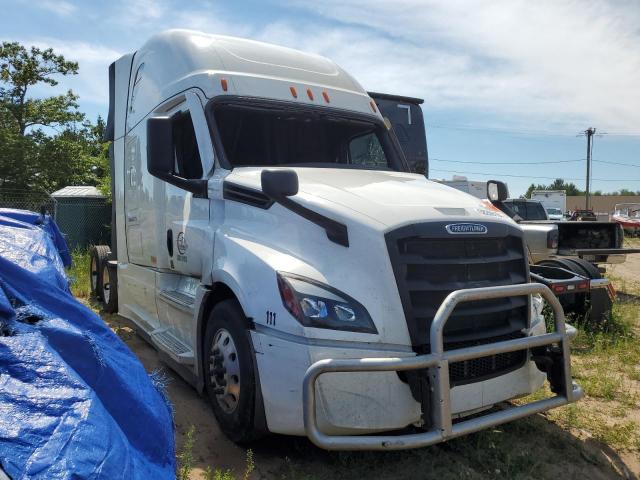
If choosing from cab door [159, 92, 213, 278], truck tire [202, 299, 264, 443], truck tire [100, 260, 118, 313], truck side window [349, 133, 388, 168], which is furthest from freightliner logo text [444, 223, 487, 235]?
truck tire [100, 260, 118, 313]

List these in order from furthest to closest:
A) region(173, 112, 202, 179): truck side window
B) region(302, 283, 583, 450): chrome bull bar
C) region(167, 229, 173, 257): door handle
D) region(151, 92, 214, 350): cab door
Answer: region(167, 229, 173, 257): door handle, region(173, 112, 202, 179): truck side window, region(151, 92, 214, 350): cab door, region(302, 283, 583, 450): chrome bull bar

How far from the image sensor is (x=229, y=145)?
14.5ft

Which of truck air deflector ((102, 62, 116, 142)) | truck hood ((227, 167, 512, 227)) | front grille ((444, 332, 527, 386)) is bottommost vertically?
front grille ((444, 332, 527, 386))

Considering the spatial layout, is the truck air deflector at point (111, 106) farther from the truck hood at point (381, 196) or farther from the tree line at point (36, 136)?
the tree line at point (36, 136)

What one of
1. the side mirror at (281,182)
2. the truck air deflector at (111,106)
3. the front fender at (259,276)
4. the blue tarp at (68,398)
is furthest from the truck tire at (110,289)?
the side mirror at (281,182)

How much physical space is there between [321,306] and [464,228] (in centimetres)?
104

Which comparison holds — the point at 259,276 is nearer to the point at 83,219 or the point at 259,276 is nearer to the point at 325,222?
the point at 325,222

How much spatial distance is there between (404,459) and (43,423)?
221 centimetres

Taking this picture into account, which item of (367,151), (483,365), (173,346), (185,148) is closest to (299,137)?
(367,151)

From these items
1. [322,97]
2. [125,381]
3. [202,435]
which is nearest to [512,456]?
[202,435]

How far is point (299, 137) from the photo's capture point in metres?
4.77

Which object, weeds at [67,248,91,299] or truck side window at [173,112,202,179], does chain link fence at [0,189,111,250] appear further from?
truck side window at [173,112,202,179]

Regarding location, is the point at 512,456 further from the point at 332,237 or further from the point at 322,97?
the point at 322,97

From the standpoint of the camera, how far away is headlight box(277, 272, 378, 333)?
9.80ft
